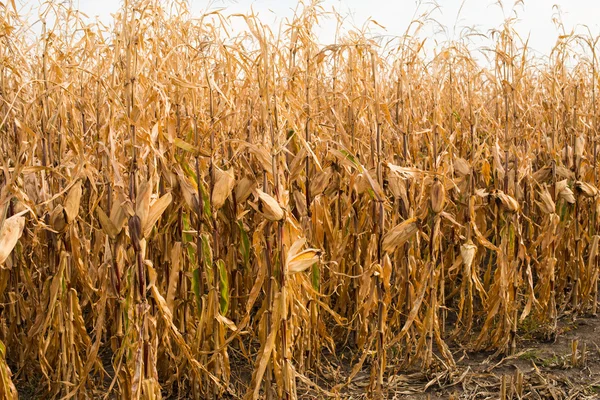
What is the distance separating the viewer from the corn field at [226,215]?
1.93 m

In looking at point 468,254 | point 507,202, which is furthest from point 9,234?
point 507,202

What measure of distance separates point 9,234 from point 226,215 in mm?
1000

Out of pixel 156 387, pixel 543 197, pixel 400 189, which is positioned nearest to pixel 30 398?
pixel 156 387

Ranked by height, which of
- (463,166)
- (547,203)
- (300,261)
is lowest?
(547,203)

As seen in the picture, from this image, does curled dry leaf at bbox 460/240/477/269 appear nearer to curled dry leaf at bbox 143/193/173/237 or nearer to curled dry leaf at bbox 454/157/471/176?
curled dry leaf at bbox 454/157/471/176

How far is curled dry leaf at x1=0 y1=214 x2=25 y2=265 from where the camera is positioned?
1.70 meters

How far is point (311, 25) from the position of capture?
2584 mm

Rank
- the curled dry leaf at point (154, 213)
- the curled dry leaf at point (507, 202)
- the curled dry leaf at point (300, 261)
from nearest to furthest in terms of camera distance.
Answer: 1. the curled dry leaf at point (154, 213)
2. the curled dry leaf at point (300, 261)
3. the curled dry leaf at point (507, 202)

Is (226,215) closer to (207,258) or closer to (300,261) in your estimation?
(207,258)

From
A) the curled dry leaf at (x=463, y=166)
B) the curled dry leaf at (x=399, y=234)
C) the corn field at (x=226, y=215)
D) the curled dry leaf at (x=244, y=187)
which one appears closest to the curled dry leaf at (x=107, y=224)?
the corn field at (x=226, y=215)

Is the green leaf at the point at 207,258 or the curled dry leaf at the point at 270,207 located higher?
the curled dry leaf at the point at 270,207

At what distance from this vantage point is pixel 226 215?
2.60 metres

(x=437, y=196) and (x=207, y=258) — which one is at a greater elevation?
(x=437, y=196)

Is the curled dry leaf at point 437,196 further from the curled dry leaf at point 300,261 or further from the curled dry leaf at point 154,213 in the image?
the curled dry leaf at point 154,213
